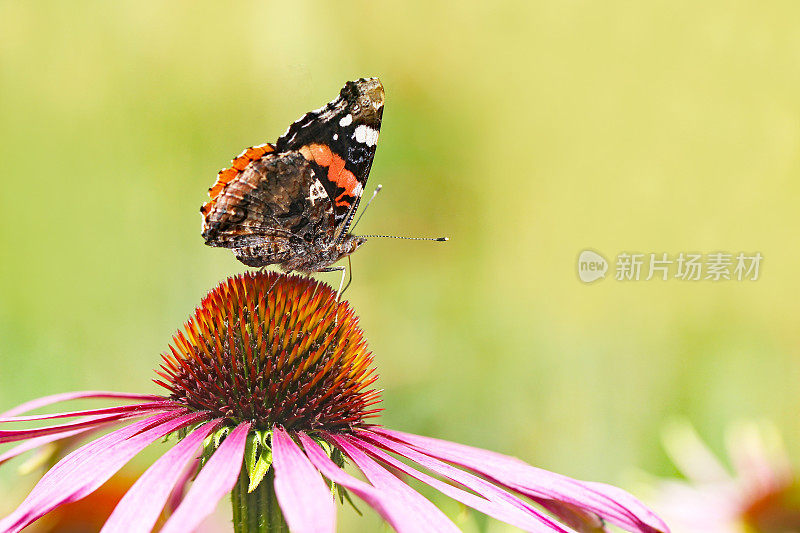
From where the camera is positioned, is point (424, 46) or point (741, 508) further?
point (424, 46)

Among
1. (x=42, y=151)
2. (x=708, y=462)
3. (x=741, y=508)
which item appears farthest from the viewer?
(x=42, y=151)

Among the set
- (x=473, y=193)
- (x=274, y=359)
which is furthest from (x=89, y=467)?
(x=473, y=193)

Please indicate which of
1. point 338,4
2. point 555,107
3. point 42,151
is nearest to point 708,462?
point 555,107

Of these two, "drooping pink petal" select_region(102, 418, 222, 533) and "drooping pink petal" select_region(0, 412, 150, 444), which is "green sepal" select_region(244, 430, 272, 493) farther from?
"drooping pink petal" select_region(0, 412, 150, 444)

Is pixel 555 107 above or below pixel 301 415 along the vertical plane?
above

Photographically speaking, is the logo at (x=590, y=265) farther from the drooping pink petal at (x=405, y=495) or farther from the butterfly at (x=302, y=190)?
the drooping pink petal at (x=405, y=495)

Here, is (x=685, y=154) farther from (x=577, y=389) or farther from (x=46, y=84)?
(x=46, y=84)
